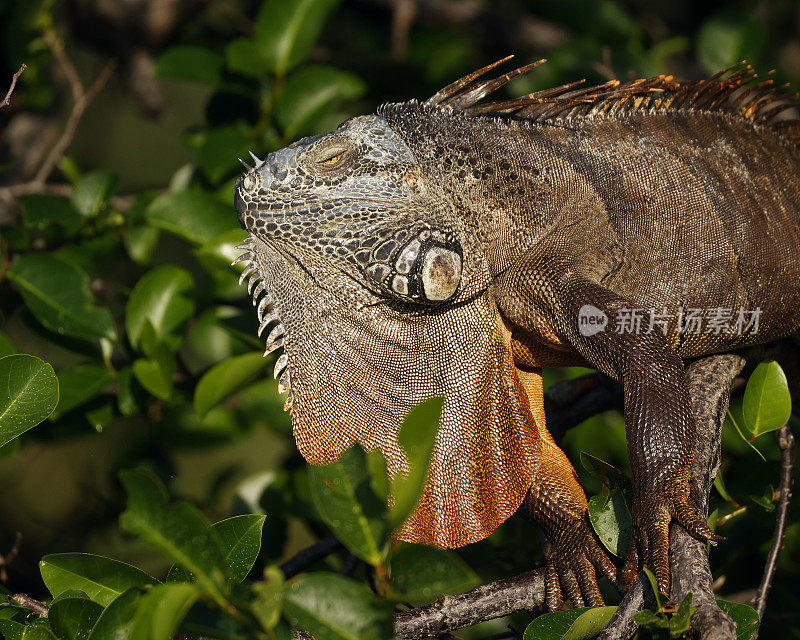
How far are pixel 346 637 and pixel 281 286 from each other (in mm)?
1751

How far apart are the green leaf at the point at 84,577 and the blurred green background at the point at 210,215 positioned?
39.8 inches

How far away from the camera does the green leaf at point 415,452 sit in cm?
160

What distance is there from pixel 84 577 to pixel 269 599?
901mm

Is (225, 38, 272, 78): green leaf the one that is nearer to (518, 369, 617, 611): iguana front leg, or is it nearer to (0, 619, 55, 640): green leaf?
(518, 369, 617, 611): iguana front leg

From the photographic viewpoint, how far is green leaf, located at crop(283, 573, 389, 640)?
169 centimetres

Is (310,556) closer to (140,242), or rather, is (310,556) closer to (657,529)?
(657,529)

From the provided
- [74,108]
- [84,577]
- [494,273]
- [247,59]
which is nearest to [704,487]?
[494,273]

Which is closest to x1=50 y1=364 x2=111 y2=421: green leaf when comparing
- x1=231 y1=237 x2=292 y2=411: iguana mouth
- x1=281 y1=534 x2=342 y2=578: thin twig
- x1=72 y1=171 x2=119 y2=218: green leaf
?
x1=72 y1=171 x2=119 y2=218: green leaf

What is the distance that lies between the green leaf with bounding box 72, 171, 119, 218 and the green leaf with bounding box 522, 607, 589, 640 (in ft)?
9.68

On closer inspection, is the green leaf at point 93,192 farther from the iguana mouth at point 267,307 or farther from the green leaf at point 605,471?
the green leaf at point 605,471

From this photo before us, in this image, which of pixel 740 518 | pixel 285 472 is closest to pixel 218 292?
pixel 285 472

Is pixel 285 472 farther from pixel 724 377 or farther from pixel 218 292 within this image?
pixel 724 377

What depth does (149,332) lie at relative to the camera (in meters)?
3.67

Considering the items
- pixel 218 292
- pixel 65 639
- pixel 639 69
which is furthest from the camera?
pixel 639 69
